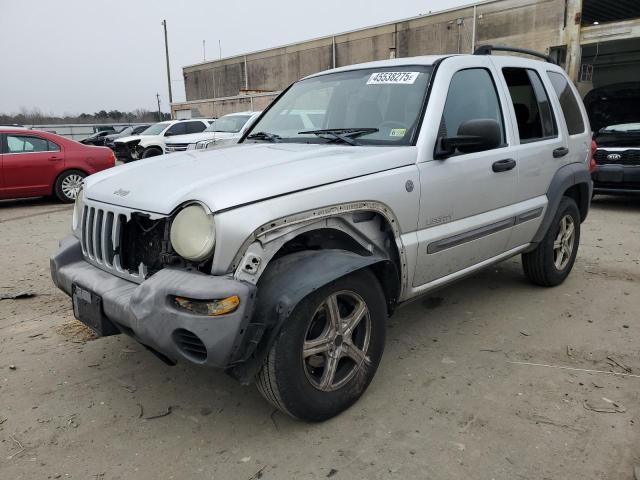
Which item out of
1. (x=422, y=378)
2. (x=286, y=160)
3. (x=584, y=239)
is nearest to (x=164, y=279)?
(x=286, y=160)

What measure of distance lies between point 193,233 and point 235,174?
42cm

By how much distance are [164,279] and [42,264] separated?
4119 millimetres

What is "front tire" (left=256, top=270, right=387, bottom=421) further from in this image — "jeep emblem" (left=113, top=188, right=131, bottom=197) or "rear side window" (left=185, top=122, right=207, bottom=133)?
"rear side window" (left=185, top=122, right=207, bottom=133)

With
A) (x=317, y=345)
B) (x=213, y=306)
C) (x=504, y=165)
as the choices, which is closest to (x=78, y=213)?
(x=213, y=306)

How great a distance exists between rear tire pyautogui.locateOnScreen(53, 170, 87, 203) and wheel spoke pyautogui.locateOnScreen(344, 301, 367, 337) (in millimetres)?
8666

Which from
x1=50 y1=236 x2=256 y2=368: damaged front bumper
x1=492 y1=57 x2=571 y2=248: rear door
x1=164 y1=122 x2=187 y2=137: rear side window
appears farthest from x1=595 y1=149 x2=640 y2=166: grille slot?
x1=164 y1=122 x2=187 y2=137: rear side window

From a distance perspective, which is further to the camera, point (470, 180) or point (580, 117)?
point (580, 117)

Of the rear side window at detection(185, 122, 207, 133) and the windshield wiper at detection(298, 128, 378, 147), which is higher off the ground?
the rear side window at detection(185, 122, 207, 133)

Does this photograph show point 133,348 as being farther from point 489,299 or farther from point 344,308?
point 489,299

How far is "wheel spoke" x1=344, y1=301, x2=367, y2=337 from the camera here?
8.69ft

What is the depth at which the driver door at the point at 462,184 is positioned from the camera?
306 cm

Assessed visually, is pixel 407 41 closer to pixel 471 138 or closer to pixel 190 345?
pixel 471 138

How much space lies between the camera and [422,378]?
3.09 m

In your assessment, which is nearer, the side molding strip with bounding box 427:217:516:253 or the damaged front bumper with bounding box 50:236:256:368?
the damaged front bumper with bounding box 50:236:256:368
